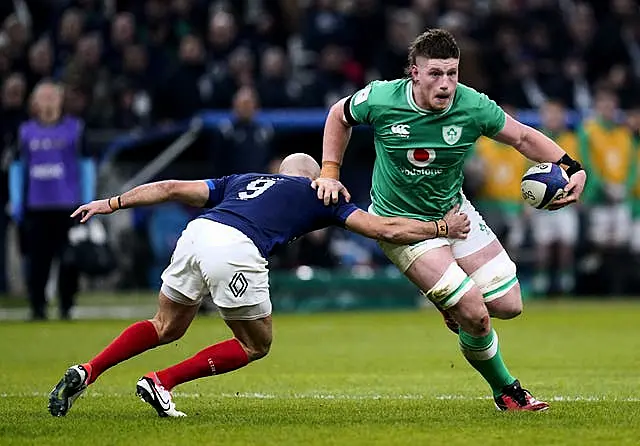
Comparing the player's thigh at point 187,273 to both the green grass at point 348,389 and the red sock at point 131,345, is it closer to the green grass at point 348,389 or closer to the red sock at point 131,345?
the red sock at point 131,345

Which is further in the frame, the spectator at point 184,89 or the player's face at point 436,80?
the spectator at point 184,89

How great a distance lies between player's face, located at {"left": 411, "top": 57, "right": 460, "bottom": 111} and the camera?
27.8 feet

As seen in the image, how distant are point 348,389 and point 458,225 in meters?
1.83

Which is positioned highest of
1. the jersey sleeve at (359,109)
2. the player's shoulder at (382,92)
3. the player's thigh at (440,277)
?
the player's shoulder at (382,92)

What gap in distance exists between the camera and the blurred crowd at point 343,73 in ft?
65.4

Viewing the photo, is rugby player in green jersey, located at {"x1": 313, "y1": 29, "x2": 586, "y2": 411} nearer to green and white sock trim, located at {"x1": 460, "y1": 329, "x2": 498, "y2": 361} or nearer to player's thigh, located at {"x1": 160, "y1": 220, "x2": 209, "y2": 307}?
green and white sock trim, located at {"x1": 460, "y1": 329, "x2": 498, "y2": 361}

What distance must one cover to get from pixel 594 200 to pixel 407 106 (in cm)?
1239

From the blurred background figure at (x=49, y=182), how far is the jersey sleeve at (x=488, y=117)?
8577 millimetres

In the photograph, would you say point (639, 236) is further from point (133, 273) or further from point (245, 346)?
point (245, 346)

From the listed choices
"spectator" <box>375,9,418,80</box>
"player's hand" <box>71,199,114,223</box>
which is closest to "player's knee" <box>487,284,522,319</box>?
"player's hand" <box>71,199,114,223</box>

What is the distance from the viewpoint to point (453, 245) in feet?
29.0

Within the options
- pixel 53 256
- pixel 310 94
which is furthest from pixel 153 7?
pixel 53 256

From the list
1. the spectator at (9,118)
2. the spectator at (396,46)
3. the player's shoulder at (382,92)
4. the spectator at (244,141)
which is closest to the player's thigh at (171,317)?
the player's shoulder at (382,92)

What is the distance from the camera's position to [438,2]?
24125 mm
